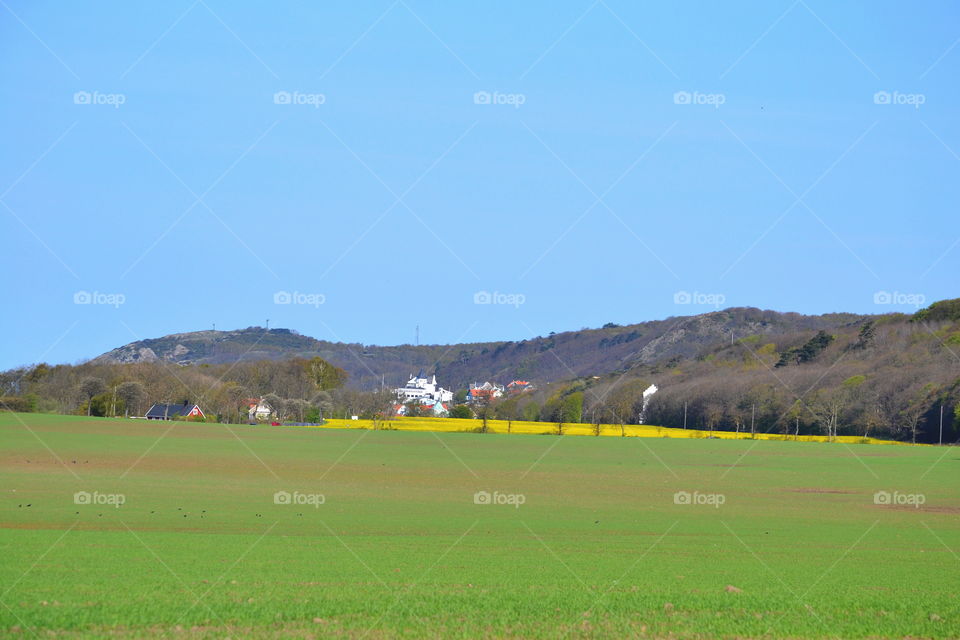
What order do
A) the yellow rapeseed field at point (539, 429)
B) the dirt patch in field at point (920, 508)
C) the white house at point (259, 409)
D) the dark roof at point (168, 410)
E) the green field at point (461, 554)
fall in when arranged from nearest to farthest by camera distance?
1. the green field at point (461, 554)
2. the dirt patch in field at point (920, 508)
3. the yellow rapeseed field at point (539, 429)
4. the dark roof at point (168, 410)
5. the white house at point (259, 409)

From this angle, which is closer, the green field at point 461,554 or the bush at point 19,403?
the green field at point 461,554

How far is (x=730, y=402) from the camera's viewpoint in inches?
4943

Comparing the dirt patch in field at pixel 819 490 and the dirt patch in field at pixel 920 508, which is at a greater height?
the dirt patch in field at pixel 819 490

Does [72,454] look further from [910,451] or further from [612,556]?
[910,451]

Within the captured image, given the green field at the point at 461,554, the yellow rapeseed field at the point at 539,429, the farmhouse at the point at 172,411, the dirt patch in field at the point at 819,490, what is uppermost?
the farmhouse at the point at 172,411

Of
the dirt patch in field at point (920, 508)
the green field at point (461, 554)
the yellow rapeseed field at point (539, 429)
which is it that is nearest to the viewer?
the green field at point (461, 554)

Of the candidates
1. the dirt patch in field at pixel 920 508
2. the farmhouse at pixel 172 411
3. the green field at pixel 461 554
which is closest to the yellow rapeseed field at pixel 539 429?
the farmhouse at pixel 172 411

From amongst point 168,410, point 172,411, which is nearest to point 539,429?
point 172,411

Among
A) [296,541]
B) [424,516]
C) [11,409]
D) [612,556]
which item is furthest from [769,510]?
[11,409]

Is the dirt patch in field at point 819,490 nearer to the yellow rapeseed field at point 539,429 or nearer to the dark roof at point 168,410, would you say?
the yellow rapeseed field at point 539,429

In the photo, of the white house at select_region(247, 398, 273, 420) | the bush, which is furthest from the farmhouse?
the bush

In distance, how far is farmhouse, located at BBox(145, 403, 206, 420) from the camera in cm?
12338

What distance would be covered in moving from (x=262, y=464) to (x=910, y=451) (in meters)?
56.6

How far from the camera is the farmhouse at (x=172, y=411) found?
123 m
